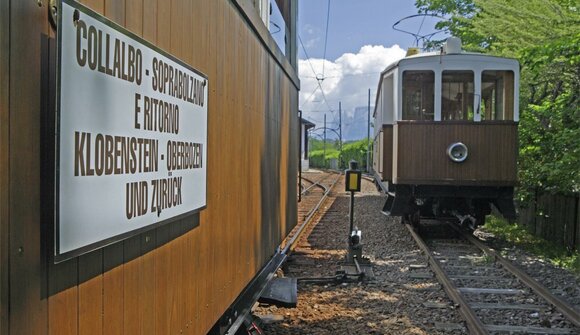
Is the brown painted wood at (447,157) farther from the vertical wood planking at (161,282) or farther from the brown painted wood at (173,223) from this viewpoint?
the vertical wood planking at (161,282)

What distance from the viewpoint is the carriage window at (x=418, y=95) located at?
32.7ft

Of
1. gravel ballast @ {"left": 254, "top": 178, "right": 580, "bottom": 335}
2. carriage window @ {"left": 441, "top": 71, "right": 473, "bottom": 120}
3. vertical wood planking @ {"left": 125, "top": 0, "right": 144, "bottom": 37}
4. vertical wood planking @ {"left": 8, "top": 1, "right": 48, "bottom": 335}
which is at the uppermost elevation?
carriage window @ {"left": 441, "top": 71, "right": 473, "bottom": 120}

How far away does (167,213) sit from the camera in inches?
85.4

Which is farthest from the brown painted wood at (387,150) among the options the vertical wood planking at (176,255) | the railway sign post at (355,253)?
the vertical wood planking at (176,255)

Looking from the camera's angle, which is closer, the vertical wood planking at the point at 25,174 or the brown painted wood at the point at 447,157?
the vertical wood planking at the point at 25,174

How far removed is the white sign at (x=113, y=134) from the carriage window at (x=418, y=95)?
8.01 m

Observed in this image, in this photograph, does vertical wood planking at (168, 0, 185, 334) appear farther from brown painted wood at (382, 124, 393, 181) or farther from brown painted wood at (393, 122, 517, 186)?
brown painted wood at (382, 124, 393, 181)

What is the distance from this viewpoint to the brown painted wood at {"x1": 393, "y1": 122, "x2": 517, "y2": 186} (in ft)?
31.6

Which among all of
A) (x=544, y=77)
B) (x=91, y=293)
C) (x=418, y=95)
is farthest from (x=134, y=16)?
(x=544, y=77)

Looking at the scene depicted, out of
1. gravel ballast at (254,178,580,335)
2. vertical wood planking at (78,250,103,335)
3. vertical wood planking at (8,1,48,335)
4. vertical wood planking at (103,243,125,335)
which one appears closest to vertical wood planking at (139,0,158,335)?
vertical wood planking at (103,243,125,335)

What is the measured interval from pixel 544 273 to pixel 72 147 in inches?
290

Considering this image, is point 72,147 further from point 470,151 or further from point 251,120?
point 470,151

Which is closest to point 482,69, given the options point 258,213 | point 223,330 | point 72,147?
point 258,213

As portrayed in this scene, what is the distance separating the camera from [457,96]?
32.8 feet
